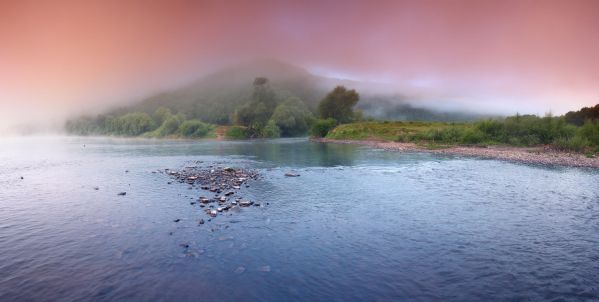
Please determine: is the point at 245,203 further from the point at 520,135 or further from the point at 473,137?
the point at 520,135

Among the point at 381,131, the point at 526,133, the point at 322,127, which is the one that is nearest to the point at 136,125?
the point at 322,127

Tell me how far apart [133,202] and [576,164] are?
56.8 metres

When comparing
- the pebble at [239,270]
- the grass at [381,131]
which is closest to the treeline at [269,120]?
the grass at [381,131]

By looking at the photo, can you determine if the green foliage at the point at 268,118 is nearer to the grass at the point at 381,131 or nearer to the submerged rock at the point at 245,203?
the grass at the point at 381,131

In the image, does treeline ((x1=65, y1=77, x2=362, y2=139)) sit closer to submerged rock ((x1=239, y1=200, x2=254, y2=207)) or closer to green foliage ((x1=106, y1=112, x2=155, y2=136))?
green foliage ((x1=106, y1=112, x2=155, y2=136))

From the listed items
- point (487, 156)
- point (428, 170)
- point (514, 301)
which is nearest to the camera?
point (514, 301)

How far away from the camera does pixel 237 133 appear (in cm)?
14512

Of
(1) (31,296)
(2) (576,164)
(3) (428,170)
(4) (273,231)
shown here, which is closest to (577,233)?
(4) (273,231)

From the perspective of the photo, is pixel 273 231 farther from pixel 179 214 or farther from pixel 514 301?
pixel 514 301

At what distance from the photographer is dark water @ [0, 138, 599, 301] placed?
37.4ft

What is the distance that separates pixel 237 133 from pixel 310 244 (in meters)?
134

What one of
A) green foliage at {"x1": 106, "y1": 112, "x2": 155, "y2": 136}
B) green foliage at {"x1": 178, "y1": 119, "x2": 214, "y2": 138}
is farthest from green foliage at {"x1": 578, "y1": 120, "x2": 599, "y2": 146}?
green foliage at {"x1": 106, "y1": 112, "x2": 155, "y2": 136}

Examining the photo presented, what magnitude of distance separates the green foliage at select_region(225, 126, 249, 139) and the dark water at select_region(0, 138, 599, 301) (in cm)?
11458

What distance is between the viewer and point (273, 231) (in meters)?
17.7
